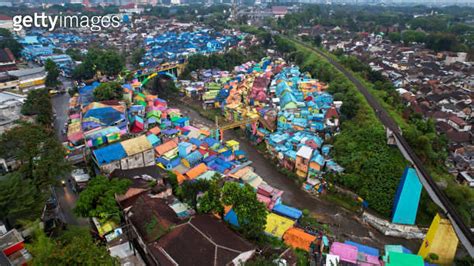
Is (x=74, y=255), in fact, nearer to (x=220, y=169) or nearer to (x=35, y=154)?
(x=35, y=154)

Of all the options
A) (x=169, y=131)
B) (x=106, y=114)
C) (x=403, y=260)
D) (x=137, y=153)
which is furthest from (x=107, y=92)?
(x=403, y=260)

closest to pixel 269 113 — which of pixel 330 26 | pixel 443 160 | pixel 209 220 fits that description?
pixel 443 160

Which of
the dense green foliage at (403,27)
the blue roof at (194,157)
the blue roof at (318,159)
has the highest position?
the dense green foliage at (403,27)

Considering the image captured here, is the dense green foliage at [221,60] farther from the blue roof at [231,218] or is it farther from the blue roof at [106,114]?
the blue roof at [231,218]

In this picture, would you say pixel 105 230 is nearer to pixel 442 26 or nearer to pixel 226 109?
pixel 226 109

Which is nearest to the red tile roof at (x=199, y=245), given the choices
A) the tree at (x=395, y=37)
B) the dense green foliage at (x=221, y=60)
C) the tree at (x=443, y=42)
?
the dense green foliage at (x=221, y=60)

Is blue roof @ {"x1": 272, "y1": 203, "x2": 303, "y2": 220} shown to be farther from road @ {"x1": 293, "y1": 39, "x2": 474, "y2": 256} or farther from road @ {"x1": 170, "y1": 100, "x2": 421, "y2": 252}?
road @ {"x1": 293, "y1": 39, "x2": 474, "y2": 256}

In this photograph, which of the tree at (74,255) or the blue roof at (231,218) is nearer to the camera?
the tree at (74,255)
